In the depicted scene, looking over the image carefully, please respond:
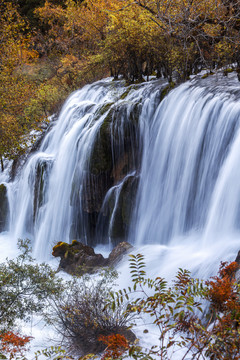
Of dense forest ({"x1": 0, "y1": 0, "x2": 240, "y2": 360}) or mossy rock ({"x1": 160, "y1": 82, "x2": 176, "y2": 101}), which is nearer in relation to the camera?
dense forest ({"x1": 0, "y1": 0, "x2": 240, "y2": 360})

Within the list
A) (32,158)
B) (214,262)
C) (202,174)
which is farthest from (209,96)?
(32,158)

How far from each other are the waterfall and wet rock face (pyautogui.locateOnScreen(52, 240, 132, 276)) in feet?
3.31

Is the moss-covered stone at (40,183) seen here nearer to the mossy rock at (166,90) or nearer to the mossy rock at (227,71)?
the mossy rock at (166,90)

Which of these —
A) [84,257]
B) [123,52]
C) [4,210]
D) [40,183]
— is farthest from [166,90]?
[4,210]

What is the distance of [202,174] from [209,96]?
2.55m

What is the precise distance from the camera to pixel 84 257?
895cm

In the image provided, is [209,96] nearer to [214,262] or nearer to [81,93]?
[214,262]

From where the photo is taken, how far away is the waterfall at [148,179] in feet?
27.6

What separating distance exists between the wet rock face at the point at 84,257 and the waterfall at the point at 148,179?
1.01 meters

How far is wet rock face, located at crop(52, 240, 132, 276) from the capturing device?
873 centimetres

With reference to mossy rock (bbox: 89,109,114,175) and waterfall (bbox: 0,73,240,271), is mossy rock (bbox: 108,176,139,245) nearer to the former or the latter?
waterfall (bbox: 0,73,240,271)

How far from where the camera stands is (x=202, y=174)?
9.21 metres

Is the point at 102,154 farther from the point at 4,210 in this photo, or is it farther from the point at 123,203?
the point at 4,210

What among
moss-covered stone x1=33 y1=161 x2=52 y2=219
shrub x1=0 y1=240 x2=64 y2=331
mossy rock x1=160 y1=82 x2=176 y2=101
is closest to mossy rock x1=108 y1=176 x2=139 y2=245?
mossy rock x1=160 y1=82 x2=176 y2=101
